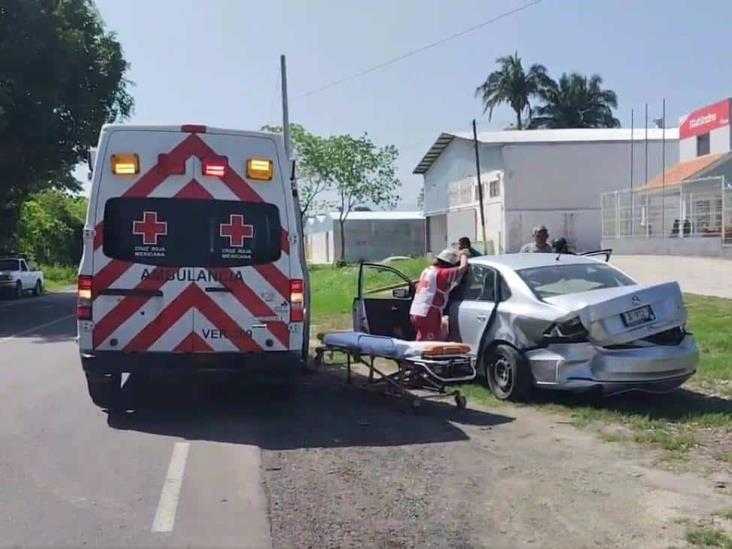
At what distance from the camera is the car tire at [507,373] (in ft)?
30.3

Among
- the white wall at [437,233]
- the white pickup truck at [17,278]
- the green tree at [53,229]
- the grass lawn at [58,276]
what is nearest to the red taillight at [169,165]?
the white pickup truck at [17,278]

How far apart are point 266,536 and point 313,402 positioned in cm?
453

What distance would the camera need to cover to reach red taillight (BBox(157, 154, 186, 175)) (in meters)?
8.73

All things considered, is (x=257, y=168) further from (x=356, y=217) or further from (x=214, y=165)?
(x=356, y=217)

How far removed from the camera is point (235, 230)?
8828 mm

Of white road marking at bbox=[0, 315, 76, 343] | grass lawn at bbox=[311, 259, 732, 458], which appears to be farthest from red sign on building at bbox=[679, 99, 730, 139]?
grass lawn at bbox=[311, 259, 732, 458]

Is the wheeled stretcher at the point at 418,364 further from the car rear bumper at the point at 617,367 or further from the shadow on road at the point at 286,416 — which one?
the car rear bumper at the point at 617,367

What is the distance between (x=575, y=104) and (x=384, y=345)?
229ft

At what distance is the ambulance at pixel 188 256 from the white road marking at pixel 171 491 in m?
1.23

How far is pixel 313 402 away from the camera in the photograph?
9922 millimetres

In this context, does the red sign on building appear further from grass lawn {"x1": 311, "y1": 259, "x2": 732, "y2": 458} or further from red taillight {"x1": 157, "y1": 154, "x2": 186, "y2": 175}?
red taillight {"x1": 157, "y1": 154, "x2": 186, "y2": 175}

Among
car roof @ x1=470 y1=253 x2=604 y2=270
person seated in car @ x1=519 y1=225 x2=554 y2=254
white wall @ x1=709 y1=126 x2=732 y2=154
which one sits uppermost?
white wall @ x1=709 y1=126 x2=732 y2=154

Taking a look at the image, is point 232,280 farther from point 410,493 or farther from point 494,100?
point 494,100

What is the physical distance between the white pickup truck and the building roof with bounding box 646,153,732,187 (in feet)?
86.1
